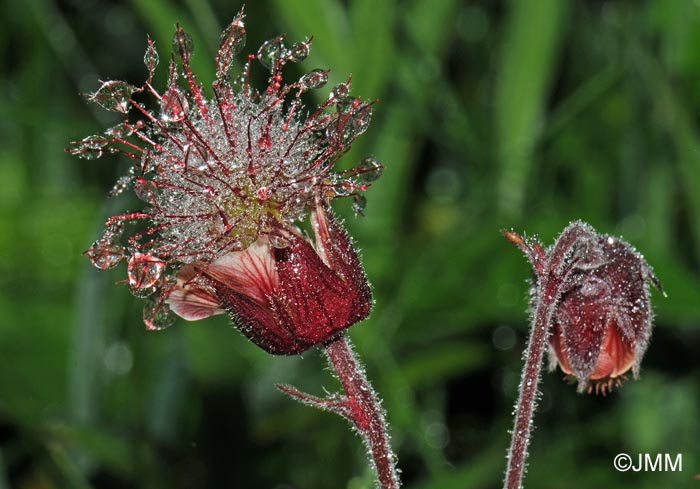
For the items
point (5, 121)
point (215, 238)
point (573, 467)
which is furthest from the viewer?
point (5, 121)

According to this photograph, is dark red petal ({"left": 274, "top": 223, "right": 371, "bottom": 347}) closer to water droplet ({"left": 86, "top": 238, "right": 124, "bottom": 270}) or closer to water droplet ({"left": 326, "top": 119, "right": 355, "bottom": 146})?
water droplet ({"left": 326, "top": 119, "right": 355, "bottom": 146})

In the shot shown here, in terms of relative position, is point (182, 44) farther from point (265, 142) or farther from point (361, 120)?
point (361, 120)

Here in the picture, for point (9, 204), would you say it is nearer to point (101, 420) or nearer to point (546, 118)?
point (101, 420)

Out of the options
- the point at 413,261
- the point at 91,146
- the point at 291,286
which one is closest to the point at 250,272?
the point at 291,286

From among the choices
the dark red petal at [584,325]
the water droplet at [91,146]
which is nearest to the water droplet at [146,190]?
the water droplet at [91,146]

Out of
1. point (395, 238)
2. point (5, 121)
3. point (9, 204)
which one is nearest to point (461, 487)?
point (395, 238)

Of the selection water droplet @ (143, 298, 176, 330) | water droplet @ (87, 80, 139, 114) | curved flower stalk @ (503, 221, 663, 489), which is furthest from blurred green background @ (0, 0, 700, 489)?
water droplet @ (87, 80, 139, 114)
